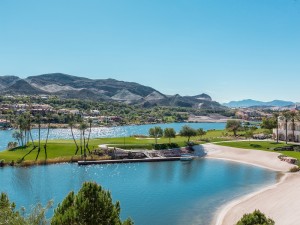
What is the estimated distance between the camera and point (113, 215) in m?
25.8

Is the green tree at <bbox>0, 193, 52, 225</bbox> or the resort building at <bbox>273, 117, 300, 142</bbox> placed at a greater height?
the resort building at <bbox>273, 117, 300, 142</bbox>

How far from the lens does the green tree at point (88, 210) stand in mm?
24125

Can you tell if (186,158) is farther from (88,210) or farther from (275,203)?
(88,210)

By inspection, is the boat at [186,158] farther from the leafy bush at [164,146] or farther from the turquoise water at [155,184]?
the leafy bush at [164,146]

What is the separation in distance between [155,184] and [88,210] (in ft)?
153

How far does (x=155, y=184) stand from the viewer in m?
70.3

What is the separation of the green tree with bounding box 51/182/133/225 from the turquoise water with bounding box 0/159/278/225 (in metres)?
21.6

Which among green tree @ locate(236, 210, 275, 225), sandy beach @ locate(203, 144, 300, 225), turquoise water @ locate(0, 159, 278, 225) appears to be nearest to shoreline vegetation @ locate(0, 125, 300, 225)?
sandy beach @ locate(203, 144, 300, 225)

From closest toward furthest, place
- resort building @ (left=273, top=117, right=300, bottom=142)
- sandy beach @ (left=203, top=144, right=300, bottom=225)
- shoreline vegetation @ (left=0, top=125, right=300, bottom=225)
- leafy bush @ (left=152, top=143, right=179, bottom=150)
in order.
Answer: sandy beach @ (left=203, top=144, right=300, bottom=225) → shoreline vegetation @ (left=0, top=125, right=300, bottom=225) → leafy bush @ (left=152, top=143, right=179, bottom=150) → resort building @ (left=273, top=117, right=300, bottom=142)

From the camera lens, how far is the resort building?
114 meters

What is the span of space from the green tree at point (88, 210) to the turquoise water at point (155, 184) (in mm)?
21564

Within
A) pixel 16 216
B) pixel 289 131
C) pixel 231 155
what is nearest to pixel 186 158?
pixel 231 155

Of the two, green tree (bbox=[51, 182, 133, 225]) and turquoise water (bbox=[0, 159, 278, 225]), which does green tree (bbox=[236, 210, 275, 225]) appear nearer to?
green tree (bbox=[51, 182, 133, 225])

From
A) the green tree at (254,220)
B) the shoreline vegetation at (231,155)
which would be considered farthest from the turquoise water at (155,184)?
the green tree at (254,220)
